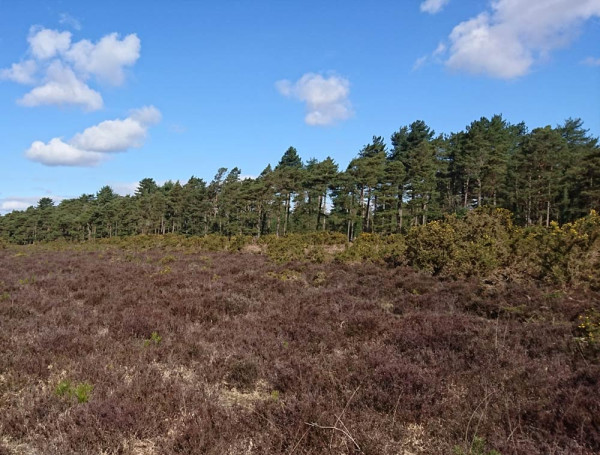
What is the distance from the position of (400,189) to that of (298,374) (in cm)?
4330

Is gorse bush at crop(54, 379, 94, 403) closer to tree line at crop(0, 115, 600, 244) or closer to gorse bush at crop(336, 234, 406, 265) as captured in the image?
gorse bush at crop(336, 234, 406, 265)

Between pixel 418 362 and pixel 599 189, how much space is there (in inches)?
1385

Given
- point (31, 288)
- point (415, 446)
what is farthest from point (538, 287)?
point (31, 288)

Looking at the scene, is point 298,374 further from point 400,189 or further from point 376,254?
point 400,189

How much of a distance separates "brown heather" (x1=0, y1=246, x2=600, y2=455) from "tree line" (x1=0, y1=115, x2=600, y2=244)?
106 feet

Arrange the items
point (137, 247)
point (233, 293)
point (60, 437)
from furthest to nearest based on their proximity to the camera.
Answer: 1. point (137, 247)
2. point (233, 293)
3. point (60, 437)

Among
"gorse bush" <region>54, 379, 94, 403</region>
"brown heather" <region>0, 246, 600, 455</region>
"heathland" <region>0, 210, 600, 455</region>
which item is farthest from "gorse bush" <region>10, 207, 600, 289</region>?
"gorse bush" <region>54, 379, 94, 403</region>

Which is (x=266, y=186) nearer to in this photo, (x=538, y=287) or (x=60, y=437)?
(x=538, y=287)

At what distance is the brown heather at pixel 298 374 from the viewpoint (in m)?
3.44

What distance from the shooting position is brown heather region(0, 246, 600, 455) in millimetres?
3441

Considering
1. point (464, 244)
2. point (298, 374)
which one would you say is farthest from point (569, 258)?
point (298, 374)

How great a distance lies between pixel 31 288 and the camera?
1034 cm

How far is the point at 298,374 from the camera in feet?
16.1

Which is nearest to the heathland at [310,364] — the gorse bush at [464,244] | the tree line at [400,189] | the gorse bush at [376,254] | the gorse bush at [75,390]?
the gorse bush at [75,390]
